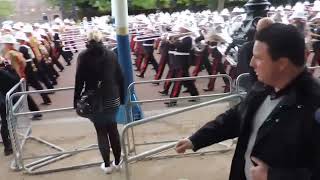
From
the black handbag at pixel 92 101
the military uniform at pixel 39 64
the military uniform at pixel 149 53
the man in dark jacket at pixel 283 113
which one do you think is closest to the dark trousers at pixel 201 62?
the military uniform at pixel 149 53

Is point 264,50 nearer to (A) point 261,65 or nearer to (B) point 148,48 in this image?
(A) point 261,65

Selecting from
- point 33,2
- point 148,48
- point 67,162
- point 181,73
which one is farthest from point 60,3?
point 67,162

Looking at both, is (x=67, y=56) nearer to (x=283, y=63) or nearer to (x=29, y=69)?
(x=29, y=69)

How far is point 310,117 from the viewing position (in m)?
1.62

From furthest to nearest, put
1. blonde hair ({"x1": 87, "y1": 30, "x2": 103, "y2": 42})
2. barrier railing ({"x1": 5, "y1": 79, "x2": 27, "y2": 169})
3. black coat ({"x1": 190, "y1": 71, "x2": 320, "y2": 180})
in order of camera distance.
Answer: barrier railing ({"x1": 5, "y1": 79, "x2": 27, "y2": 169}) → blonde hair ({"x1": 87, "y1": 30, "x2": 103, "y2": 42}) → black coat ({"x1": 190, "y1": 71, "x2": 320, "y2": 180})

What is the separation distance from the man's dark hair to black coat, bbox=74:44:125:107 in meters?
3.06

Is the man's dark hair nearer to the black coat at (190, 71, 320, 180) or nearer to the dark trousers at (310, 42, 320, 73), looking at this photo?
the black coat at (190, 71, 320, 180)

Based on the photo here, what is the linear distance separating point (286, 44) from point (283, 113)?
27 cm

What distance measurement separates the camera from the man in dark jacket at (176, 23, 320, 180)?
162cm

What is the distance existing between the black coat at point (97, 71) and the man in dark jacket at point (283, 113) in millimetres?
2916

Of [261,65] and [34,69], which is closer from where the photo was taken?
[261,65]

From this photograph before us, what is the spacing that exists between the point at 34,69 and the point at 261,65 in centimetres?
877

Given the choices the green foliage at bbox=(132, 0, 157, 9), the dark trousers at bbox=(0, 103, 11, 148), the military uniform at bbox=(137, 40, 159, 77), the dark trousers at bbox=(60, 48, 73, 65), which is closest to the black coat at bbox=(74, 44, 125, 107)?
the dark trousers at bbox=(0, 103, 11, 148)

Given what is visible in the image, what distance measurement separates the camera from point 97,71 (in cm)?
460
